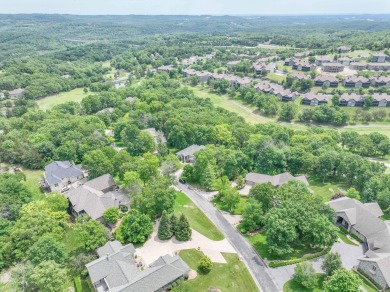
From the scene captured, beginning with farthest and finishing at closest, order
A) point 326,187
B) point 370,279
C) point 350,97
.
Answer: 1. point 350,97
2. point 326,187
3. point 370,279

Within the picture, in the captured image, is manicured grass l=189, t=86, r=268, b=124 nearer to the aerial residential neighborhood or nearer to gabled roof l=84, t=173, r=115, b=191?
the aerial residential neighborhood

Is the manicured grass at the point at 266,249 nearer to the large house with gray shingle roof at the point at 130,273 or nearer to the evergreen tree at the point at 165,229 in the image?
the large house with gray shingle roof at the point at 130,273

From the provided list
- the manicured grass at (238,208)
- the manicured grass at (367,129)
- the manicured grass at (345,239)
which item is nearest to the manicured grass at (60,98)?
the manicured grass at (238,208)

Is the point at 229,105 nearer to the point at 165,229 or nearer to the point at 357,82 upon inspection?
the point at 357,82

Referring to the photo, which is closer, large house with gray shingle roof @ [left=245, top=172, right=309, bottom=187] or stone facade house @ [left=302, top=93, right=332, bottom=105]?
large house with gray shingle roof @ [left=245, top=172, right=309, bottom=187]

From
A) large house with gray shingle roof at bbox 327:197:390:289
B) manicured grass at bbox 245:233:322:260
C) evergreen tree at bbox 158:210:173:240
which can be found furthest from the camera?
evergreen tree at bbox 158:210:173:240

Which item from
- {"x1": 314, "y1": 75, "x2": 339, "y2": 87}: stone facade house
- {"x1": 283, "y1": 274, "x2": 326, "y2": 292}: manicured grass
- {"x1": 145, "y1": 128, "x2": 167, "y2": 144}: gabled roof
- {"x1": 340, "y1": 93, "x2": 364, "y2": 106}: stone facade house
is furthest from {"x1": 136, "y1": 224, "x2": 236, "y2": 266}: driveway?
{"x1": 314, "y1": 75, "x2": 339, "y2": 87}: stone facade house

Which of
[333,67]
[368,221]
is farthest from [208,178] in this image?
[333,67]

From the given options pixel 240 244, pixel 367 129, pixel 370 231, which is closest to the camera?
pixel 370 231
